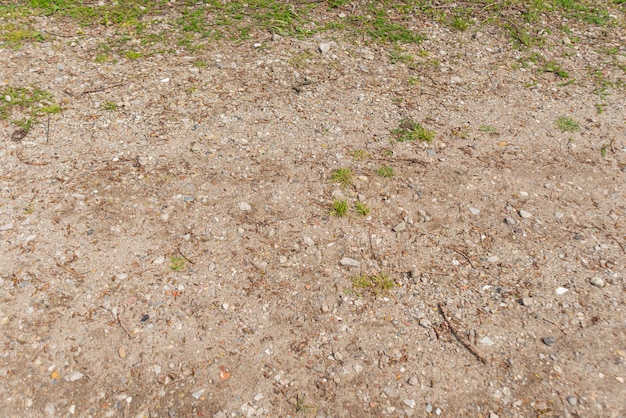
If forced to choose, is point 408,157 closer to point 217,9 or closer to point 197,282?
point 197,282

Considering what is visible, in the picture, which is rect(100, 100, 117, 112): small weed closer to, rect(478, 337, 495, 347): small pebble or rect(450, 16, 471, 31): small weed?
rect(478, 337, 495, 347): small pebble

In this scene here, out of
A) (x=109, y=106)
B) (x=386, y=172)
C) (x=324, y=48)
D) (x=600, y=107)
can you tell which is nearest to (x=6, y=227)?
(x=109, y=106)

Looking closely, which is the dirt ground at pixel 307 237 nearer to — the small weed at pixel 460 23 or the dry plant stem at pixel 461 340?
the dry plant stem at pixel 461 340

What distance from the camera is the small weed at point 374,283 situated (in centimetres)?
394

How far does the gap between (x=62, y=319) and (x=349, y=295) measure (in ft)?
6.65

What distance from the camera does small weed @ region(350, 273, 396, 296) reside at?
3939 millimetres

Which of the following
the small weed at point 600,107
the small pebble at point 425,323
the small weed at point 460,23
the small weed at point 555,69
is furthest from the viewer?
the small weed at point 460,23

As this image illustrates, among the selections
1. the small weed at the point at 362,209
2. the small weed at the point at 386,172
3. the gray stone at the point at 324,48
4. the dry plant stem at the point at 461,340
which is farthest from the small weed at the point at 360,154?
the gray stone at the point at 324,48

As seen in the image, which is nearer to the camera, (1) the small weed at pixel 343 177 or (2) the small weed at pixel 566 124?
(1) the small weed at pixel 343 177

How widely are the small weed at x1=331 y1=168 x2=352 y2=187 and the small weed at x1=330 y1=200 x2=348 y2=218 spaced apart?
0.28m

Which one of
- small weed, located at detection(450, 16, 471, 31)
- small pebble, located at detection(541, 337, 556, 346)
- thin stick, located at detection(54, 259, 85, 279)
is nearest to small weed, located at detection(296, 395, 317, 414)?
small pebble, located at detection(541, 337, 556, 346)

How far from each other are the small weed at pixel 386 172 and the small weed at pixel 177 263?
1.96 m

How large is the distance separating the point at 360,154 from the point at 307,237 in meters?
1.19

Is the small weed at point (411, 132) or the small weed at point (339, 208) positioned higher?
the small weed at point (411, 132)
